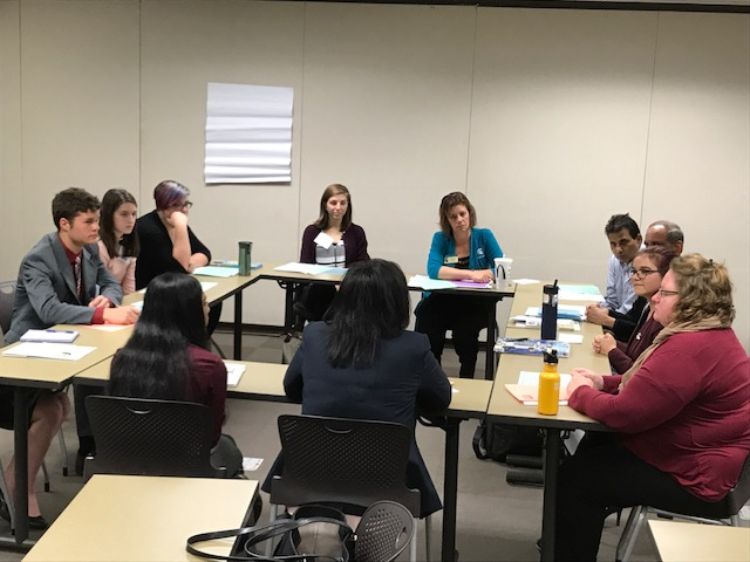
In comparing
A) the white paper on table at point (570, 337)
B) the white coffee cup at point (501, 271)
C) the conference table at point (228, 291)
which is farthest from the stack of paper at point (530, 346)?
the conference table at point (228, 291)

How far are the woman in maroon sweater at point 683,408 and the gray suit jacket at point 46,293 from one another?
2.19 m

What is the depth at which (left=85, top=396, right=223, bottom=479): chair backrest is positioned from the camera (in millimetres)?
2426

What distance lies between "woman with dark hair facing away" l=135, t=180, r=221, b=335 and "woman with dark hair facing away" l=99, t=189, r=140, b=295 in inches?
13.1

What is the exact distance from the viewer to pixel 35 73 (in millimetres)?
6711

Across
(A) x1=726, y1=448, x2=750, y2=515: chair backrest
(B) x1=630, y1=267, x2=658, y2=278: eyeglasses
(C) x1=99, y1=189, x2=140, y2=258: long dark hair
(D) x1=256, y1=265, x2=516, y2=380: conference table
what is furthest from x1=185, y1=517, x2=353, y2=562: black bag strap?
(D) x1=256, y1=265, x2=516, y2=380: conference table

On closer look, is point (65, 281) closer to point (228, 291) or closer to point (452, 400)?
point (228, 291)

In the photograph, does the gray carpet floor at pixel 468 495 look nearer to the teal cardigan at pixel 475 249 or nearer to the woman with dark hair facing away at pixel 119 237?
the woman with dark hair facing away at pixel 119 237

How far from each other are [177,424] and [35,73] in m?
5.22

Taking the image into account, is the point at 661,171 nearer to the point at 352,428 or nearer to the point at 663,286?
the point at 663,286

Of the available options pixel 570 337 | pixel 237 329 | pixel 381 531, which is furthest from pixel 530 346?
pixel 237 329

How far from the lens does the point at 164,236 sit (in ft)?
16.0

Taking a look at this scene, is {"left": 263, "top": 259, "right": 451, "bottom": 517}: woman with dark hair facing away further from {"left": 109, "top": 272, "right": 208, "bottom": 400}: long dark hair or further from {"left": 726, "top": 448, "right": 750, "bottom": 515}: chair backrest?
{"left": 726, "top": 448, "right": 750, "bottom": 515}: chair backrest

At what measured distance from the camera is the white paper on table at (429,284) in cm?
485

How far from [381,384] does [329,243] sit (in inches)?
124
